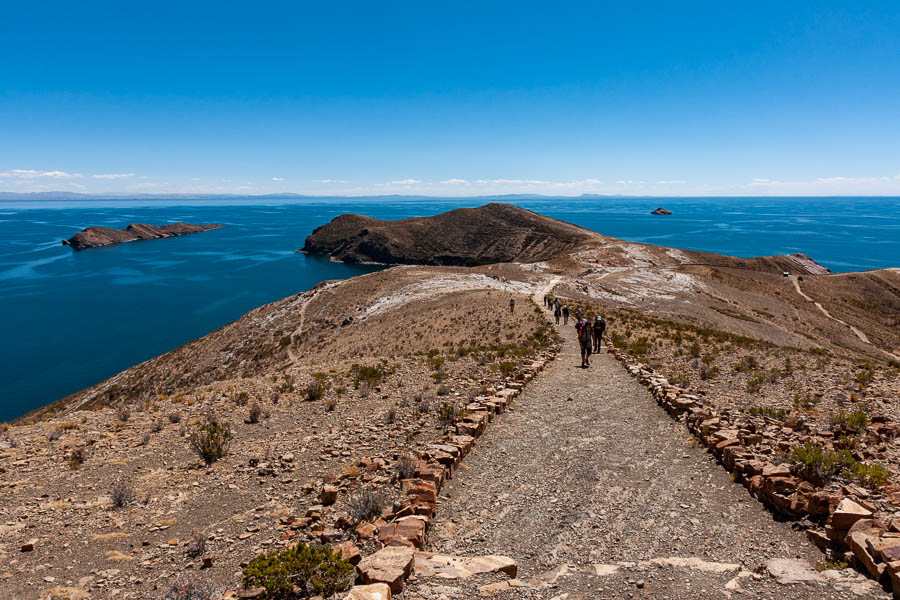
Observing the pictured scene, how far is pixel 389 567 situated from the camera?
6012 millimetres

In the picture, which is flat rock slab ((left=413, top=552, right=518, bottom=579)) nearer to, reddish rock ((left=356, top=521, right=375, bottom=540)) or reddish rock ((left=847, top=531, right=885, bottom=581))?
reddish rock ((left=356, top=521, right=375, bottom=540))

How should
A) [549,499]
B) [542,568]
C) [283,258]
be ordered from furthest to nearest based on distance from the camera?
[283,258]
[549,499]
[542,568]

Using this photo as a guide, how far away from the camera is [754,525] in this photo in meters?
7.65

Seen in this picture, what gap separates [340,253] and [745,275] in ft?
403

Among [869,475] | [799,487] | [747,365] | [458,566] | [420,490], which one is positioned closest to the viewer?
[458,566]

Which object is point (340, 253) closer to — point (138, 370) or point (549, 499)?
point (138, 370)

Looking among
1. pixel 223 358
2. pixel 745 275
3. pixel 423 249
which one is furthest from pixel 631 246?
pixel 223 358

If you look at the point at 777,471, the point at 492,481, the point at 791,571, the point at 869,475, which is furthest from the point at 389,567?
the point at 869,475

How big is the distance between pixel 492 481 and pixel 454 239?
150988 millimetres

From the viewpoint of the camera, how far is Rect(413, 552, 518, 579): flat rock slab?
6.29 meters

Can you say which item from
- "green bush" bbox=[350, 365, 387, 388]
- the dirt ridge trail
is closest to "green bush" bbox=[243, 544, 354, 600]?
the dirt ridge trail

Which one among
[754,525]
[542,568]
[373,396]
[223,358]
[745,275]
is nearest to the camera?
[542,568]

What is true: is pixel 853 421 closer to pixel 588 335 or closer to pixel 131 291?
pixel 588 335

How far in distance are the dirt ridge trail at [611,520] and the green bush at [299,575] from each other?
3.27 ft
